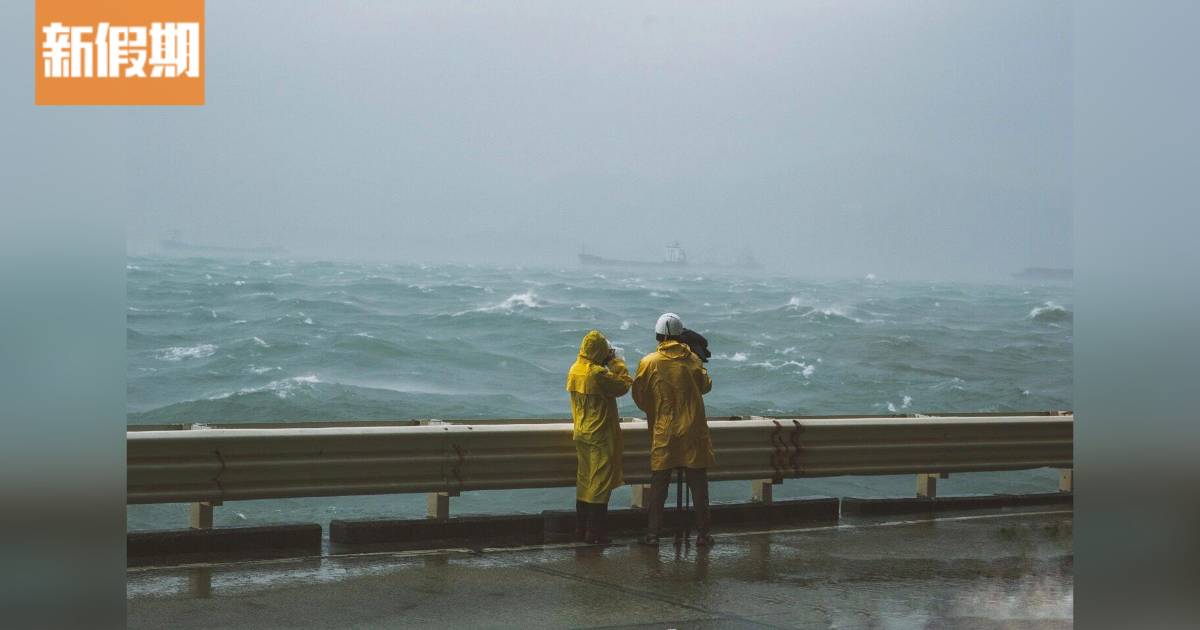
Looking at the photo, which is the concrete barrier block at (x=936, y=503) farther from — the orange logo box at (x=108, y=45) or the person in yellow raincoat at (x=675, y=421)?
the orange logo box at (x=108, y=45)

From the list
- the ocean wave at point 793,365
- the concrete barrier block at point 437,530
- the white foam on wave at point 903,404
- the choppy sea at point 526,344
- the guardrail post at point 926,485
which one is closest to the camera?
the concrete barrier block at point 437,530

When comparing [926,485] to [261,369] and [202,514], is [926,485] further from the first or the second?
[261,369]

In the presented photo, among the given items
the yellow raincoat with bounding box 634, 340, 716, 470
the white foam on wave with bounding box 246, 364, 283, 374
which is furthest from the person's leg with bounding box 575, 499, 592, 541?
the white foam on wave with bounding box 246, 364, 283, 374

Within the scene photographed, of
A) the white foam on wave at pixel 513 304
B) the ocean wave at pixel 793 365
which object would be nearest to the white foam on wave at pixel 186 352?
the white foam on wave at pixel 513 304

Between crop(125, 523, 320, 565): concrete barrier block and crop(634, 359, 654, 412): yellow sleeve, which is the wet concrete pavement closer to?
crop(125, 523, 320, 565): concrete barrier block

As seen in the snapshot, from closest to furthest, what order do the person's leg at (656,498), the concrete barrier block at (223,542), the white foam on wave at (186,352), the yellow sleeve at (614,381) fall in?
the concrete barrier block at (223,542) → the yellow sleeve at (614,381) → the person's leg at (656,498) → the white foam on wave at (186,352)

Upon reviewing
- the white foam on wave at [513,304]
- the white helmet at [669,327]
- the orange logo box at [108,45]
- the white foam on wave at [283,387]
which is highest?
the orange logo box at [108,45]

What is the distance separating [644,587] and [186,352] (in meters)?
96.9

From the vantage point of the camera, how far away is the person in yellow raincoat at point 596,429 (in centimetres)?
1067

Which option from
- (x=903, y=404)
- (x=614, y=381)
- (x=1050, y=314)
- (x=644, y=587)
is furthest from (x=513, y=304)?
(x=644, y=587)

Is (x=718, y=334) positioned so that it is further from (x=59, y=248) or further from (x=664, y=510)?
(x=59, y=248)

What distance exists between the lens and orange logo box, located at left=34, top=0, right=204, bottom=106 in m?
2.91

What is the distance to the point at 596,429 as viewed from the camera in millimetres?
10727

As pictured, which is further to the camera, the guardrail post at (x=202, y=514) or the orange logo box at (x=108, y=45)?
the guardrail post at (x=202, y=514)
